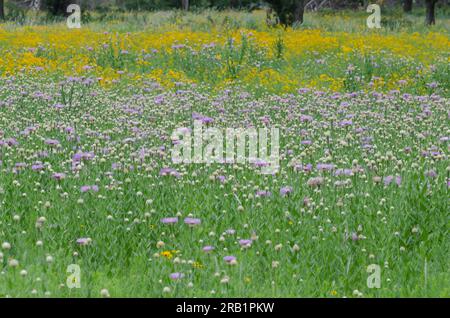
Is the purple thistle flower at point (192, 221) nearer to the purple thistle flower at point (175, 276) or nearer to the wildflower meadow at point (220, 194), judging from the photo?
the wildflower meadow at point (220, 194)

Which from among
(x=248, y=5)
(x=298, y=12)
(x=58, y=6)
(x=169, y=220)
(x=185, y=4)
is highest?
(x=169, y=220)

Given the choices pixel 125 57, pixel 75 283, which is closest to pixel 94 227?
pixel 75 283

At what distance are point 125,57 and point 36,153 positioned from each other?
10.4m

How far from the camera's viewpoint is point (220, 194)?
6.27 metres

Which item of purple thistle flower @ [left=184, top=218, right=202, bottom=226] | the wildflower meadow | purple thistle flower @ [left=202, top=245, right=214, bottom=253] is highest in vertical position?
purple thistle flower @ [left=184, top=218, right=202, bottom=226]

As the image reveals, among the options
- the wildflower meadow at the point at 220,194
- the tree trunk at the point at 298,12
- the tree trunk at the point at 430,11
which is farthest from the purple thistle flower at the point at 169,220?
the tree trunk at the point at 430,11

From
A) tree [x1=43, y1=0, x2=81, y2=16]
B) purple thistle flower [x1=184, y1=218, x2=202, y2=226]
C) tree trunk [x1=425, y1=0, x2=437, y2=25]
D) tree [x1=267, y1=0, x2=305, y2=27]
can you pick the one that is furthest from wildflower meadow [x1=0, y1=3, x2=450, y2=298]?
tree [x1=43, y1=0, x2=81, y2=16]

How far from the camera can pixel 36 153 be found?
7277 millimetres

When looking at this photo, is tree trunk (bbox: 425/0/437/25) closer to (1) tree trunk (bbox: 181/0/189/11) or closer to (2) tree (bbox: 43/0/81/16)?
(1) tree trunk (bbox: 181/0/189/11)

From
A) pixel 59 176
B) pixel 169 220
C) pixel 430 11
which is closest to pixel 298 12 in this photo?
pixel 430 11

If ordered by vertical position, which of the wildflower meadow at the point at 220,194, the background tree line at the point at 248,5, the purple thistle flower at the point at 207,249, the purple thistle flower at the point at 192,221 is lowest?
the background tree line at the point at 248,5

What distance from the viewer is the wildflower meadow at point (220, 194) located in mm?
4754

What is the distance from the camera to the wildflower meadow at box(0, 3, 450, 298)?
4.75 meters

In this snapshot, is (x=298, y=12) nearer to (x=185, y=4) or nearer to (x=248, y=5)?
(x=185, y=4)
